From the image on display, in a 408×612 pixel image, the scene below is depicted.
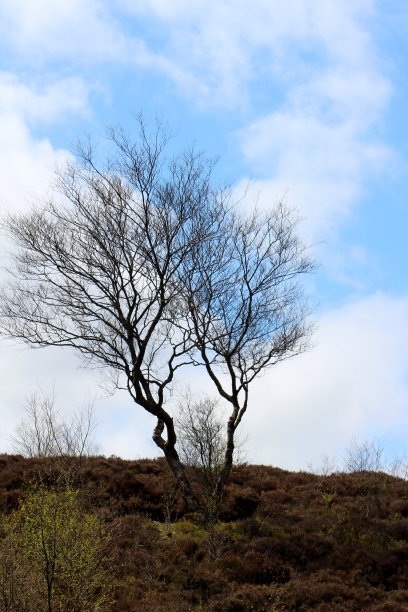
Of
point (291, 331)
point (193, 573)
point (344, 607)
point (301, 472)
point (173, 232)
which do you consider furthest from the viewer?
point (301, 472)

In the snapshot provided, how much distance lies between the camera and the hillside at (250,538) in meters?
15.9

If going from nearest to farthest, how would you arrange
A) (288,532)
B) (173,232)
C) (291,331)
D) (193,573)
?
(193,573) < (288,532) < (173,232) < (291,331)

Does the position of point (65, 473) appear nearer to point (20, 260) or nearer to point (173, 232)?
point (20, 260)

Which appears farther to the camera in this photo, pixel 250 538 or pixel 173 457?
pixel 173 457

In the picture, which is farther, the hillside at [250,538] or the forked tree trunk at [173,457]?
the forked tree trunk at [173,457]

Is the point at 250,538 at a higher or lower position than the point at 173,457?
lower

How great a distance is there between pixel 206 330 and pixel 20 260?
600cm

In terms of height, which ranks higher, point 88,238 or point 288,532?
point 88,238

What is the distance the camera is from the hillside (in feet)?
52.3

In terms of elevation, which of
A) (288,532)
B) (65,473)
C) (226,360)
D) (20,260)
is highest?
(20,260)

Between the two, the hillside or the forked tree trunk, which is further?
the forked tree trunk

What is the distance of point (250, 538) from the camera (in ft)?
62.2

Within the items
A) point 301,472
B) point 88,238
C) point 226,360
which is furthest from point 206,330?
point 301,472

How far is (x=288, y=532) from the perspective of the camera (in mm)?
19344
